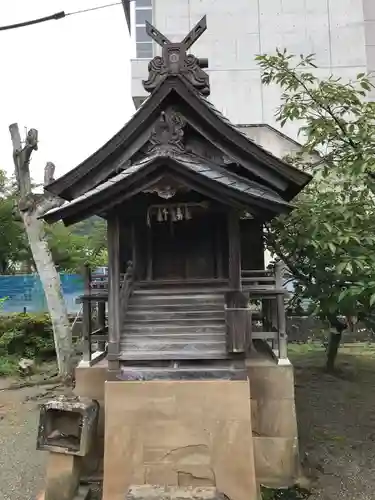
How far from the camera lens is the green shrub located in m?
14.7

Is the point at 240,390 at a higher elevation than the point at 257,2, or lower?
lower

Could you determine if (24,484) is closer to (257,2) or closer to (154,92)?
(154,92)

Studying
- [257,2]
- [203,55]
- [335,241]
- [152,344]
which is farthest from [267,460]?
[257,2]

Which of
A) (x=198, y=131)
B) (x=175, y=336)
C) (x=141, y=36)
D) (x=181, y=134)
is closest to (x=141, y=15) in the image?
(x=141, y=36)

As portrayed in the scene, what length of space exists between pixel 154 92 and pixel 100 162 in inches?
46.9

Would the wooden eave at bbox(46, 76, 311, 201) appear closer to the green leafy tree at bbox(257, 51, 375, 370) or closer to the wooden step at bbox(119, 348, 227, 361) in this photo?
the green leafy tree at bbox(257, 51, 375, 370)

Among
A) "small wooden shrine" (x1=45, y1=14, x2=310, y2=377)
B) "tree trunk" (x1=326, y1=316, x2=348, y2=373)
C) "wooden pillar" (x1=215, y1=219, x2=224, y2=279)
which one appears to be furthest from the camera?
"tree trunk" (x1=326, y1=316, x2=348, y2=373)

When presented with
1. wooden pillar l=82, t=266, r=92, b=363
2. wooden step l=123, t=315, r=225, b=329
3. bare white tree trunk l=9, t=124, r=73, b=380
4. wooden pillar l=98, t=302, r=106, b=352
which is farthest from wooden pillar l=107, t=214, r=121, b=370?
bare white tree trunk l=9, t=124, r=73, b=380

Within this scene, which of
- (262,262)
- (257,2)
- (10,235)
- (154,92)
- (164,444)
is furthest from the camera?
(10,235)

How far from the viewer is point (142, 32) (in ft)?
66.4

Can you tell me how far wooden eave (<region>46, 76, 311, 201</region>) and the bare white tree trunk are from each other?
6.05 meters

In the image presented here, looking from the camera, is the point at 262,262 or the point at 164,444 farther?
the point at 262,262

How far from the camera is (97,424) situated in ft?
19.1

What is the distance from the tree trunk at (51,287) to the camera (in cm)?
1180
